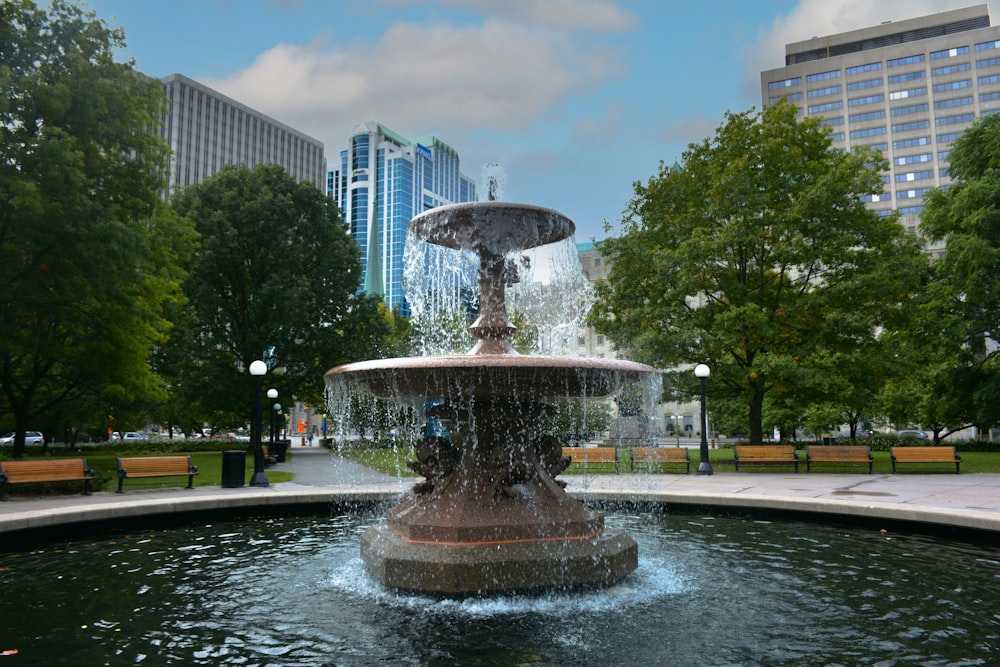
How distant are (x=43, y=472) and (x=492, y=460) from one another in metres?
9.66

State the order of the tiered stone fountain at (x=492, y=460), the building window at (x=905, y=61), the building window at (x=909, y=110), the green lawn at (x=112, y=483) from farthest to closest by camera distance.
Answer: the building window at (x=905, y=61)
the building window at (x=909, y=110)
the green lawn at (x=112, y=483)
the tiered stone fountain at (x=492, y=460)

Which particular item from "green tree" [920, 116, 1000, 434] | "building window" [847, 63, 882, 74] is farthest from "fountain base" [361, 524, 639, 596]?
"building window" [847, 63, 882, 74]

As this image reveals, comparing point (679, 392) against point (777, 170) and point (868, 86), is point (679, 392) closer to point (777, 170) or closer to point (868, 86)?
point (777, 170)

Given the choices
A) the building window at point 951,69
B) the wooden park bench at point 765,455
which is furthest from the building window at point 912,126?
the wooden park bench at point 765,455

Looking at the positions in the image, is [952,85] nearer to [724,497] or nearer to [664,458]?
[664,458]

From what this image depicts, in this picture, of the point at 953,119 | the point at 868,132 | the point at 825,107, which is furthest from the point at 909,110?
the point at 825,107

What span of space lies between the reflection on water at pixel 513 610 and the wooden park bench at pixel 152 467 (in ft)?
15.4

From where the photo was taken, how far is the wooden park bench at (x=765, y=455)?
19.0 m

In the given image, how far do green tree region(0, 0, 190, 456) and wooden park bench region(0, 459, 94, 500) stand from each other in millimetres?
3971

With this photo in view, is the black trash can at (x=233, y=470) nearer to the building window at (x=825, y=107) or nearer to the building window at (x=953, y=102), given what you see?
Result: the building window at (x=825, y=107)

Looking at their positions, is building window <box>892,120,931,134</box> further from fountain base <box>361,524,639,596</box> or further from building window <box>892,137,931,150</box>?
fountain base <box>361,524,639,596</box>

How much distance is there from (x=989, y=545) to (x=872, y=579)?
265cm

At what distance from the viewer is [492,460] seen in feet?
24.4

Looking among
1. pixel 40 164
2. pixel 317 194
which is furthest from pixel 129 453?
pixel 40 164
